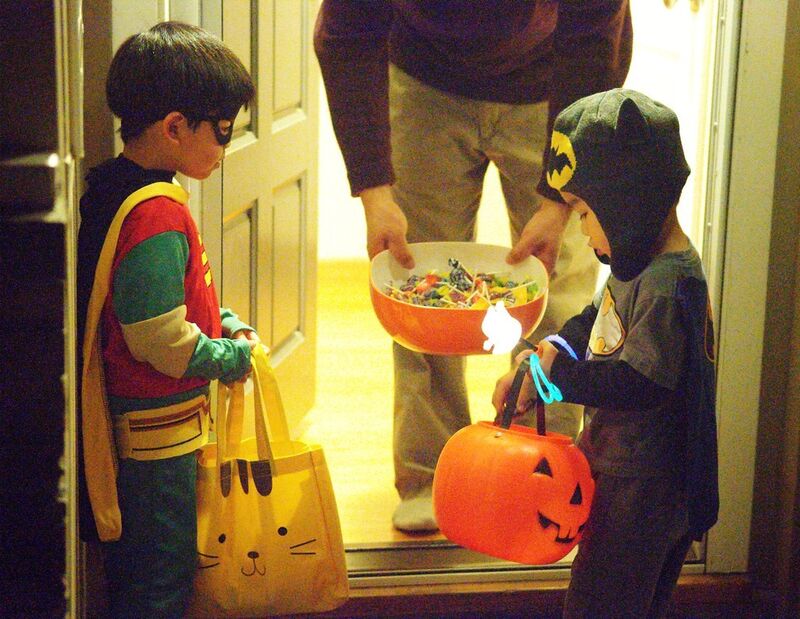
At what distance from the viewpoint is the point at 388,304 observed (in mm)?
1917

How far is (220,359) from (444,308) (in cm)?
41

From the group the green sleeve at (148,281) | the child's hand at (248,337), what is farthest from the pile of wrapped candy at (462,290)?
the green sleeve at (148,281)

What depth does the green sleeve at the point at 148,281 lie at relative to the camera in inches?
60.2

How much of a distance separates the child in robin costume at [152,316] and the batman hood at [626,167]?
50 cm

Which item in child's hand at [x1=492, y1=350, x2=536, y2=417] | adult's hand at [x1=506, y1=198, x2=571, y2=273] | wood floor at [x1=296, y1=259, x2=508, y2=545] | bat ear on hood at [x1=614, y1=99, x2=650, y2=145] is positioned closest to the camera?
bat ear on hood at [x1=614, y1=99, x2=650, y2=145]

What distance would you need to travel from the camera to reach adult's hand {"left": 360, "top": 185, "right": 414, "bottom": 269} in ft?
6.73

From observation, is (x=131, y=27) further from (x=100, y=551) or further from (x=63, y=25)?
(x=100, y=551)

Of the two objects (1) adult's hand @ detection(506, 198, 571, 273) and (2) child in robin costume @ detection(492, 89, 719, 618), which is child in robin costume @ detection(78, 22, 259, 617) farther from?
(1) adult's hand @ detection(506, 198, 571, 273)

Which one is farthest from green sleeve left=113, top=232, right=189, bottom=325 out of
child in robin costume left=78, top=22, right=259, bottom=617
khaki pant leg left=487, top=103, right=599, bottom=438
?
khaki pant leg left=487, top=103, right=599, bottom=438

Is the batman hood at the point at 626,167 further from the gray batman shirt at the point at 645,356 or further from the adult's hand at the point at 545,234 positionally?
the adult's hand at the point at 545,234

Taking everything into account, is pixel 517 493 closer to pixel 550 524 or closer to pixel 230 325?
pixel 550 524

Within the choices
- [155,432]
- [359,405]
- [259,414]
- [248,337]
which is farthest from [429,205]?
[359,405]

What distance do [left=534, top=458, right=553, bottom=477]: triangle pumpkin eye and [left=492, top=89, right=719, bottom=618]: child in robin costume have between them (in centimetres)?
9

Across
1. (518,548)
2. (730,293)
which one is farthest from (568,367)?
(730,293)
